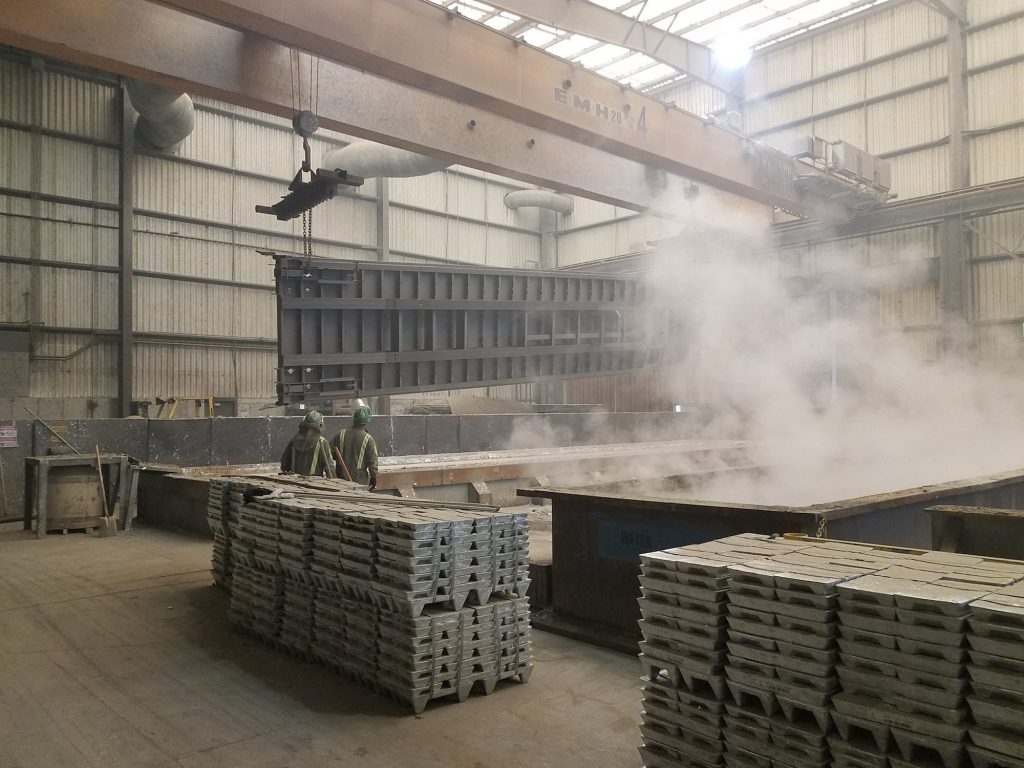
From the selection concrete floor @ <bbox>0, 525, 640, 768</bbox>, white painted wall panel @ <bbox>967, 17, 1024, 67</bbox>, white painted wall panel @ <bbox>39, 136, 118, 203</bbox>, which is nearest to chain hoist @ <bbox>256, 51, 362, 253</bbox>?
concrete floor @ <bbox>0, 525, 640, 768</bbox>

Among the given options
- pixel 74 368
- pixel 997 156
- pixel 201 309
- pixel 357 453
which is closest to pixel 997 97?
pixel 997 156

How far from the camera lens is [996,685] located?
2234 mm

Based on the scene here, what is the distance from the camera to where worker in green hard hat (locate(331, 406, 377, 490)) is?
7.86 meters

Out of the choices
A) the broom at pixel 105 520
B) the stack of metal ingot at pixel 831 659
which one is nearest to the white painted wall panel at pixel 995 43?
the stack of metal ingot at pixel 831 659

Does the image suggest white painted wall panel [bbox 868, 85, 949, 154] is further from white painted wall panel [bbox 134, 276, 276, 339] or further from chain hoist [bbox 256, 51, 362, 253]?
white painted wall panel [bbox 134, 276, 276, 339]

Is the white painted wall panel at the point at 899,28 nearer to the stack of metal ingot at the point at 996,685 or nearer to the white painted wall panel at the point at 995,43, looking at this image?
the white painted wall panel at the point at 995,43

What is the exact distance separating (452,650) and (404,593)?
46cm

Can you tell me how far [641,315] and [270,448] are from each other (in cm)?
639

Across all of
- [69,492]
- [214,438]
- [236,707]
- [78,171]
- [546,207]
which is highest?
[546,207]

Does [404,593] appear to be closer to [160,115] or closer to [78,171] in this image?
[160,115]

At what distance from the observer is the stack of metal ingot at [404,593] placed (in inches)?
155

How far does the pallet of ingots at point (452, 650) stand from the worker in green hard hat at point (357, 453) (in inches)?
150

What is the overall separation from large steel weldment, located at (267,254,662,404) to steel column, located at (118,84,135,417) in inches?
428

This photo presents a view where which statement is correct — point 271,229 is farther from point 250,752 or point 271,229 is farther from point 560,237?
point 250,752
